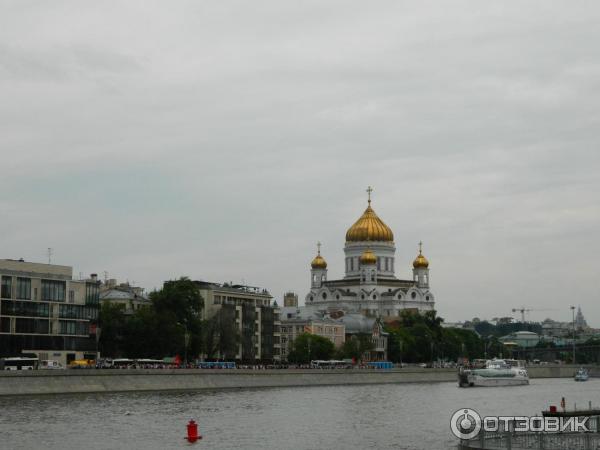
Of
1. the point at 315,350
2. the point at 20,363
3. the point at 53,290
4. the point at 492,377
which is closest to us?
the point at 20,363

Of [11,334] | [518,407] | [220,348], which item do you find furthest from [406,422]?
[220,348]

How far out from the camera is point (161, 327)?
134 meters

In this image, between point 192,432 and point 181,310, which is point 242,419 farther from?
point 181,310

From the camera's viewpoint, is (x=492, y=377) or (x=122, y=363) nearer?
(x=122, y=363)

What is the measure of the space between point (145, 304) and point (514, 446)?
119832 millimetres

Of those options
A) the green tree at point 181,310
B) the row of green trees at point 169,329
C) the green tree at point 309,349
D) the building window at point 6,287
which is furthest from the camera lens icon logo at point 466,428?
the green tree at point 309,349

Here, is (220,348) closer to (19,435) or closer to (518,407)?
(518,407)

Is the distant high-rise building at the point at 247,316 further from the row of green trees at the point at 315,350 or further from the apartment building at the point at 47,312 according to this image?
the apartment building at the point at 47,312

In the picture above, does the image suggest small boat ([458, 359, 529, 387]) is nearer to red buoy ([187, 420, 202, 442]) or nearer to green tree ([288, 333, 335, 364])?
green tree ([288, 333, 335, 364])

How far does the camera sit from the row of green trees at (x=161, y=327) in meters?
134

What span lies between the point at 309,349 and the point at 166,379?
69734mm

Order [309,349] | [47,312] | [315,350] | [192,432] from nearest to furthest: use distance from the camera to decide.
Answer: [192,432]
[47,312]
[309,349]
[315,350]

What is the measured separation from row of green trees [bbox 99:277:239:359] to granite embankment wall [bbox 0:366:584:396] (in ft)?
46.9

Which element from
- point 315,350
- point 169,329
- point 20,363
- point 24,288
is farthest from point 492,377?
point 20,363
